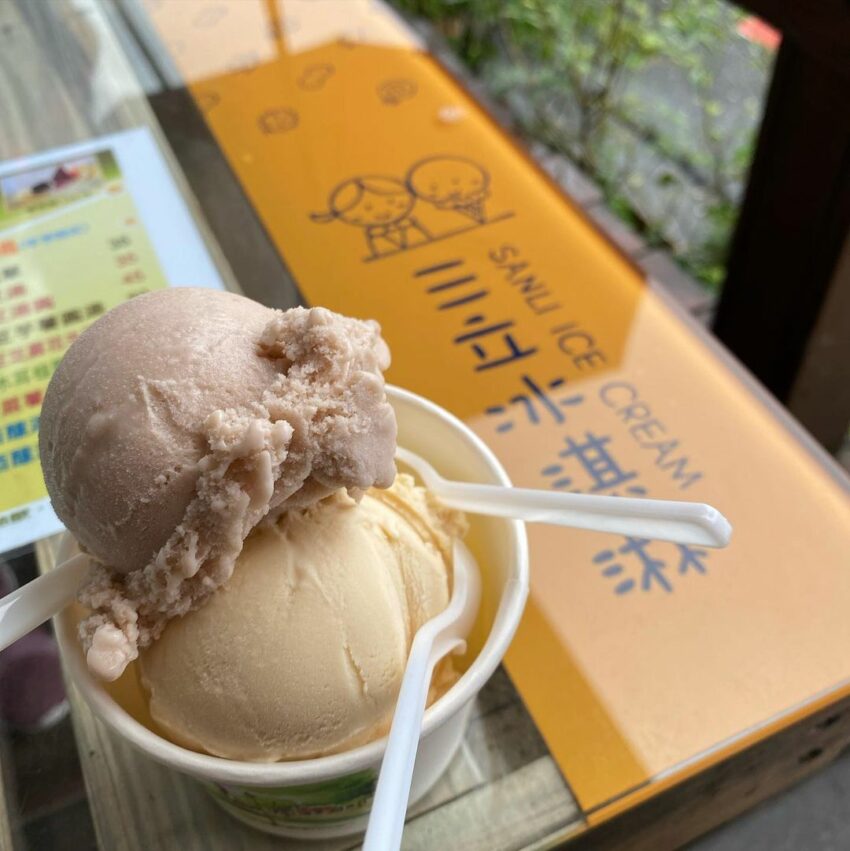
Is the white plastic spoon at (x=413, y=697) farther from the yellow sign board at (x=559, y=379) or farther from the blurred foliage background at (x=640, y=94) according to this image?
the blurred foliage background at (x=640, y=94)

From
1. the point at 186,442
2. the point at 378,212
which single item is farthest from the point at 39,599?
the point at 378,212

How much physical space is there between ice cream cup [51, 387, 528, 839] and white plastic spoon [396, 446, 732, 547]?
0.08ft

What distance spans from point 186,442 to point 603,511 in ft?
0.94

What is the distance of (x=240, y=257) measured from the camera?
1.14 metres

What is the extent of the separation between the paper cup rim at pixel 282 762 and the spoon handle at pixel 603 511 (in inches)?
2.3

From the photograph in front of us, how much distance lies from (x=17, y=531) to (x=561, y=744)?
0.58m

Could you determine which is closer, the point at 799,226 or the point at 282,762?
the point at 282,762

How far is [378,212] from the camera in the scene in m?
1.23

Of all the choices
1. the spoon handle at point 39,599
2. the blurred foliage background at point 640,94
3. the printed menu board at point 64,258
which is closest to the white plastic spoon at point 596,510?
the spoon handle at point 39,599

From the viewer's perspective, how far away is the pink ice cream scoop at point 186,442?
0.55m

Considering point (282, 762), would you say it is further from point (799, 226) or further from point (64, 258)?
point (799, 226)

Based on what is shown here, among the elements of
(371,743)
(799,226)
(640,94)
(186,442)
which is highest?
(186,442)

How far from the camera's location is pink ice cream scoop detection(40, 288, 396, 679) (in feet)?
1.80

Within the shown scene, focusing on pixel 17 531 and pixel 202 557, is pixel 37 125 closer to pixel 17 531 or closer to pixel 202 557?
pixel 17 531
